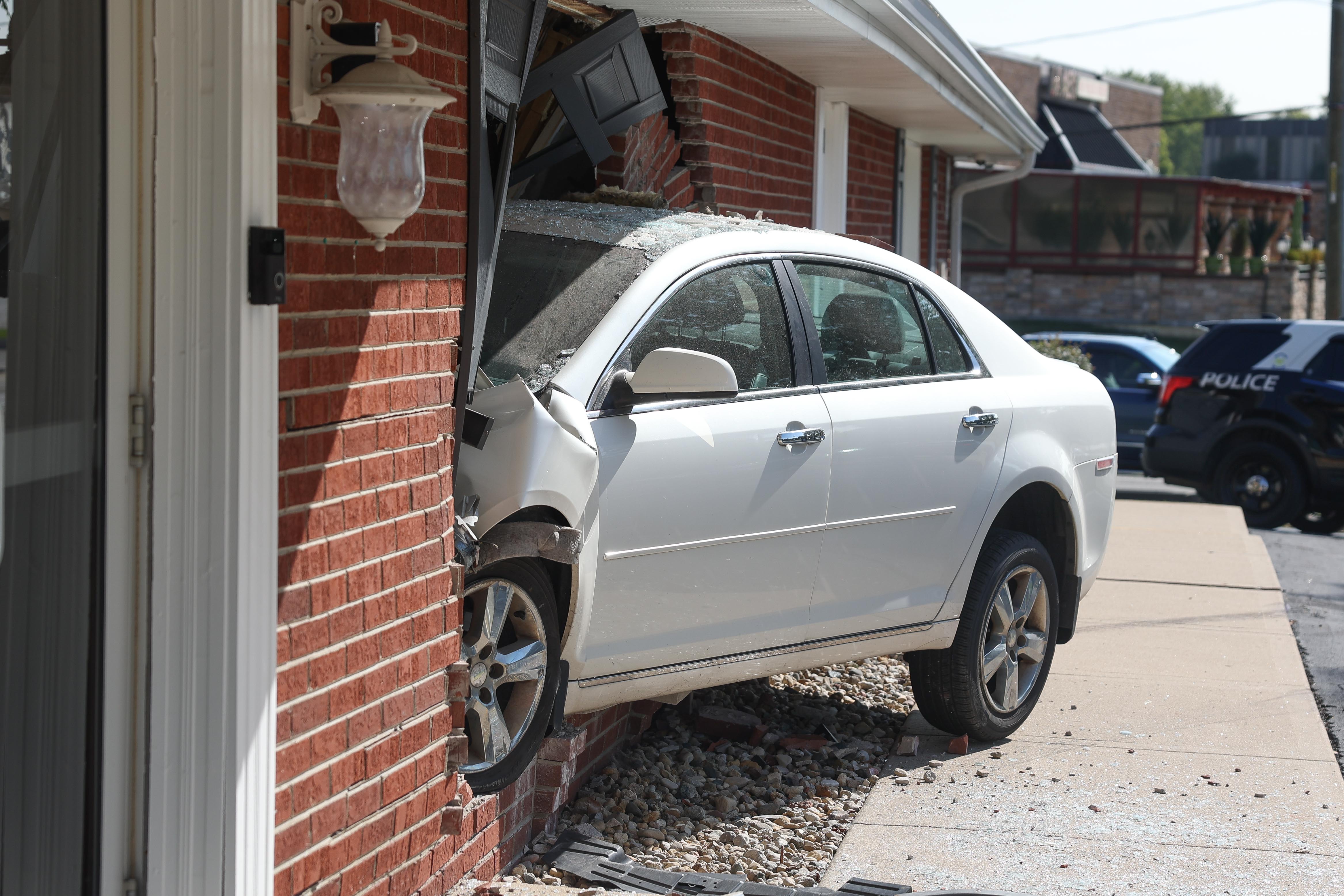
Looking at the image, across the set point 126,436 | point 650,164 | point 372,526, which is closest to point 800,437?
point 372,526

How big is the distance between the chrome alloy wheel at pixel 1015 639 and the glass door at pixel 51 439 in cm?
362

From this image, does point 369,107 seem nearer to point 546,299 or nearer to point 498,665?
point 546,299

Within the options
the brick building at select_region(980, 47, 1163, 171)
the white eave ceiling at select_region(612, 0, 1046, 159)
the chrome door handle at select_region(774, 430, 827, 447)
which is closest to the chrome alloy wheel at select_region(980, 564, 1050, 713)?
Answer: the chrome door handle at select_region(774, 430, 827, 447)

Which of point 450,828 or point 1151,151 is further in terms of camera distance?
point 1151,151

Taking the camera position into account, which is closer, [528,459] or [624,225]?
[528,459]

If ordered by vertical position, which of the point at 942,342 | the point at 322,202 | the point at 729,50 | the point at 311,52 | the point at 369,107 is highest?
the point at 729,50

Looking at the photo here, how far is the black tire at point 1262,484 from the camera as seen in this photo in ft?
42.5

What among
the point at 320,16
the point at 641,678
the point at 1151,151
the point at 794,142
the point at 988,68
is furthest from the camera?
the point at 1151,151

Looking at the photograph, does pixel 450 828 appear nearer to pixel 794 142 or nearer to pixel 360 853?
pixel 360 853

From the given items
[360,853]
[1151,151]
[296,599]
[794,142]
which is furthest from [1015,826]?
[1151,151]

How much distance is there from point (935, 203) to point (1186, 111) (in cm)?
14242

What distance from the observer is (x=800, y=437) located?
4758 millimetres

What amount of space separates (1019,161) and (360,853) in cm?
1463

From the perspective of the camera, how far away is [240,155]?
2.97m
